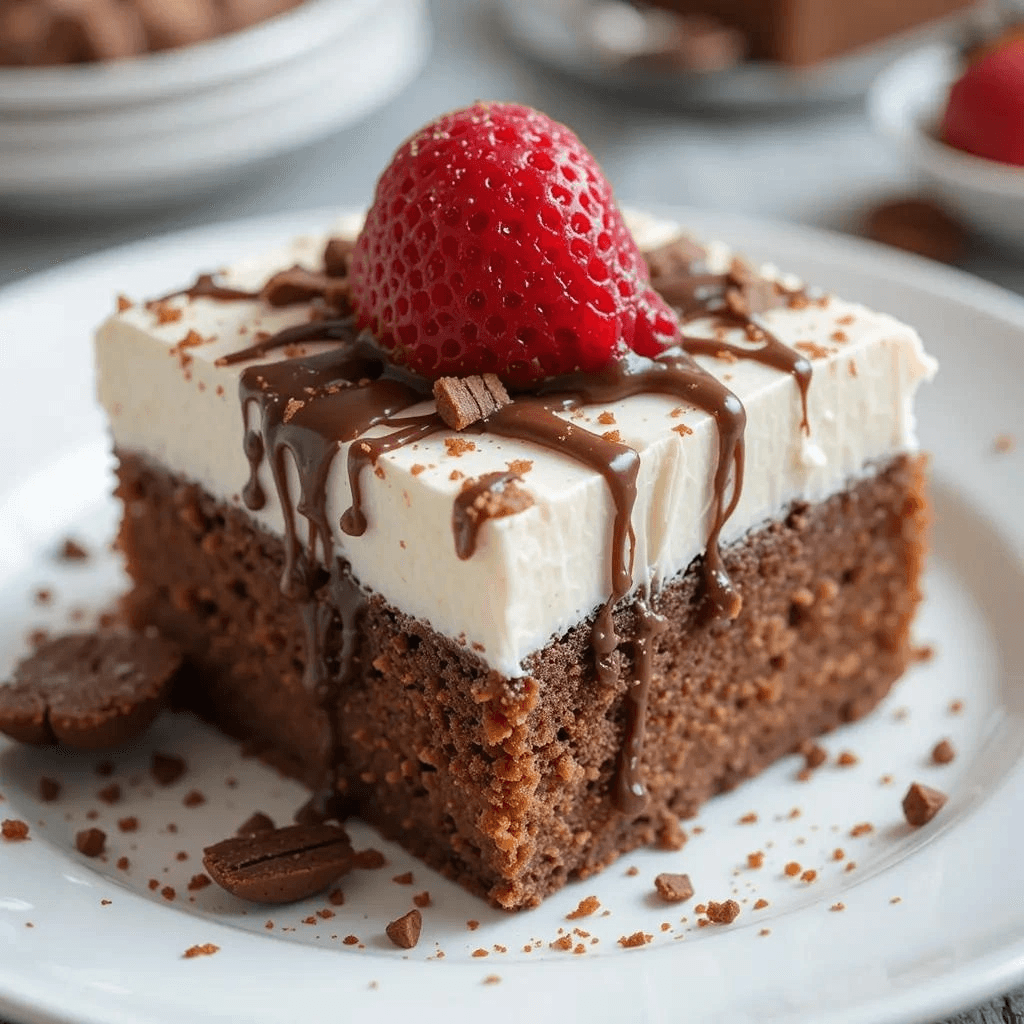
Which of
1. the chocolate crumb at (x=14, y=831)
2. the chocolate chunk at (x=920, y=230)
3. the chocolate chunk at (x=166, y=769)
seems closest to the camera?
the chocolate crumb at (x=14, y=831)

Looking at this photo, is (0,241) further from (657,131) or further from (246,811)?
(246,811)

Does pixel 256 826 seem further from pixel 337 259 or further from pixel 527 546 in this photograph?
pixel 337 259

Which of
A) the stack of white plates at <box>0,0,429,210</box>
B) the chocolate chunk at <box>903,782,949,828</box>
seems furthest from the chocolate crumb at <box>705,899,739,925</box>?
the stack of white plates at <box>0,0,429,210</box>

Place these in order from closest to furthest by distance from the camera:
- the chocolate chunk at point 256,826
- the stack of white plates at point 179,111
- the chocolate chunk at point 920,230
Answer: the chocolate chunk at point 256,826 < the stack of white plates at point 179,111 < the chocolate chunk at point 920,230

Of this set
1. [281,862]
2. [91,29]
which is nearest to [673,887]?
[281,862]

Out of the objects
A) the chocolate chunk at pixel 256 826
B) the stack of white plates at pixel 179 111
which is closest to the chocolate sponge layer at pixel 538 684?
the chocolate chunk at pixel 256 826

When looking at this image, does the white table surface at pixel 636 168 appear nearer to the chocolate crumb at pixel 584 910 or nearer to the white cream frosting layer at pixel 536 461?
the white cream frosting layer at pixel 536 461

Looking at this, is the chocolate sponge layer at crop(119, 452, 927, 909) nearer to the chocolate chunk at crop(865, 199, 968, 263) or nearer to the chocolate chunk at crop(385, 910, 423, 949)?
the chocolate chunk at crop(385, 910, 423, 949)
